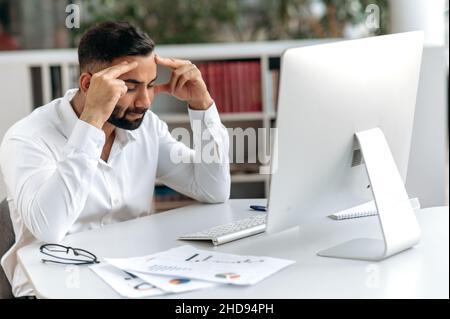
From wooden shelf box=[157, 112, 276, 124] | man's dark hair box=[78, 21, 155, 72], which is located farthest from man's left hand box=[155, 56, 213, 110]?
wooden shelf box=[157, 112, 276, 124]

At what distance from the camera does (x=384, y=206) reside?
4.83ft

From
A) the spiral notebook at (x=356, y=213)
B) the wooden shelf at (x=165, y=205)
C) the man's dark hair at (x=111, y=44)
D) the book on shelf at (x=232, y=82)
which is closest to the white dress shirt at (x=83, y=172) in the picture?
the man's dark hair at (x=111, y=44)

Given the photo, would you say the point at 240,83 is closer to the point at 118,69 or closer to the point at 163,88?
the point at 163,88

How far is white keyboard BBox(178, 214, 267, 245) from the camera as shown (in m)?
1.63

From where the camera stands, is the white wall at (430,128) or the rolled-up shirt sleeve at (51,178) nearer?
the rolled-up shirt sleeve at (51,178)

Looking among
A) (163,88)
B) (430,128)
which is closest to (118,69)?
(163,88)

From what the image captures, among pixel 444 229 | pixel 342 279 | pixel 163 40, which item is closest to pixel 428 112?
pixel 444 229

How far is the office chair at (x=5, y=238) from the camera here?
1.78 meters

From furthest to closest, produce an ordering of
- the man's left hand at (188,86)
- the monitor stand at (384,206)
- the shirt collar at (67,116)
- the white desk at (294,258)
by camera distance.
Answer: the man's left hand at (188,86) < the shirt collar at (67,116) < the monitor stand at (384,206) < the white desk at (294,258)

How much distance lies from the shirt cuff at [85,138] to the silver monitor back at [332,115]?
20.5 inches

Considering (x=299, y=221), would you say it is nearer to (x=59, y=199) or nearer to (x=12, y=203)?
(x=59, y=199)

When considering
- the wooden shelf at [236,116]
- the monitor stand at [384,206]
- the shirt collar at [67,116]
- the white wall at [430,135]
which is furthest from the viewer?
the wooden shelf at [236,116]

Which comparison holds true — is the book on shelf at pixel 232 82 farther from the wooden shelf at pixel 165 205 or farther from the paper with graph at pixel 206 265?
the paper with graph at pixel 206 265

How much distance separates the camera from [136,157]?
205cm
